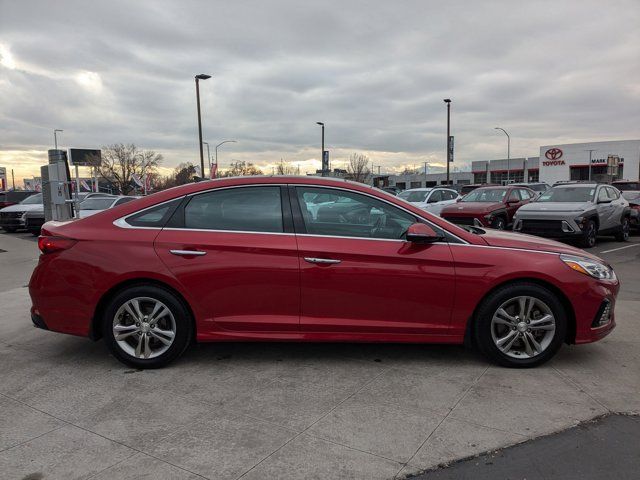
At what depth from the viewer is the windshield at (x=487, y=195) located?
48.6 feet

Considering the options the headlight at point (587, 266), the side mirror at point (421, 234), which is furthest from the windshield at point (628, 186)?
the side mirror at point (421, 234)

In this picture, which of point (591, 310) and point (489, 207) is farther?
point (489, 207)

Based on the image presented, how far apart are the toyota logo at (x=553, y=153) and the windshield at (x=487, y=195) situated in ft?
172

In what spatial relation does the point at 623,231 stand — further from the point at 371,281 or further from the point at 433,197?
the point at 371,281

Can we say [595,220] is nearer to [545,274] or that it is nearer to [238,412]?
[545,274]

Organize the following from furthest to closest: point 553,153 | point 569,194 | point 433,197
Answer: point 553,153, point 433,197, point 569,194

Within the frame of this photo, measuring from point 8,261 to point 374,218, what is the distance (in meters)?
10.2

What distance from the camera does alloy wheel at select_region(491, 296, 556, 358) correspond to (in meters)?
4.02

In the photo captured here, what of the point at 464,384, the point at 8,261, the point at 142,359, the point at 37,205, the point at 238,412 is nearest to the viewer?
the point at 238,412

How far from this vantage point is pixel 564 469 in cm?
271

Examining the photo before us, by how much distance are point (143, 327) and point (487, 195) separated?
42.9 ft

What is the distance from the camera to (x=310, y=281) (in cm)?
394

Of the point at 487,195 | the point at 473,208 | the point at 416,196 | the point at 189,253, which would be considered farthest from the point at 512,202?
the point at 189,253

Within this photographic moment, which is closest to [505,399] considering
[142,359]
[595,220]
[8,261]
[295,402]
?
[295,402]
